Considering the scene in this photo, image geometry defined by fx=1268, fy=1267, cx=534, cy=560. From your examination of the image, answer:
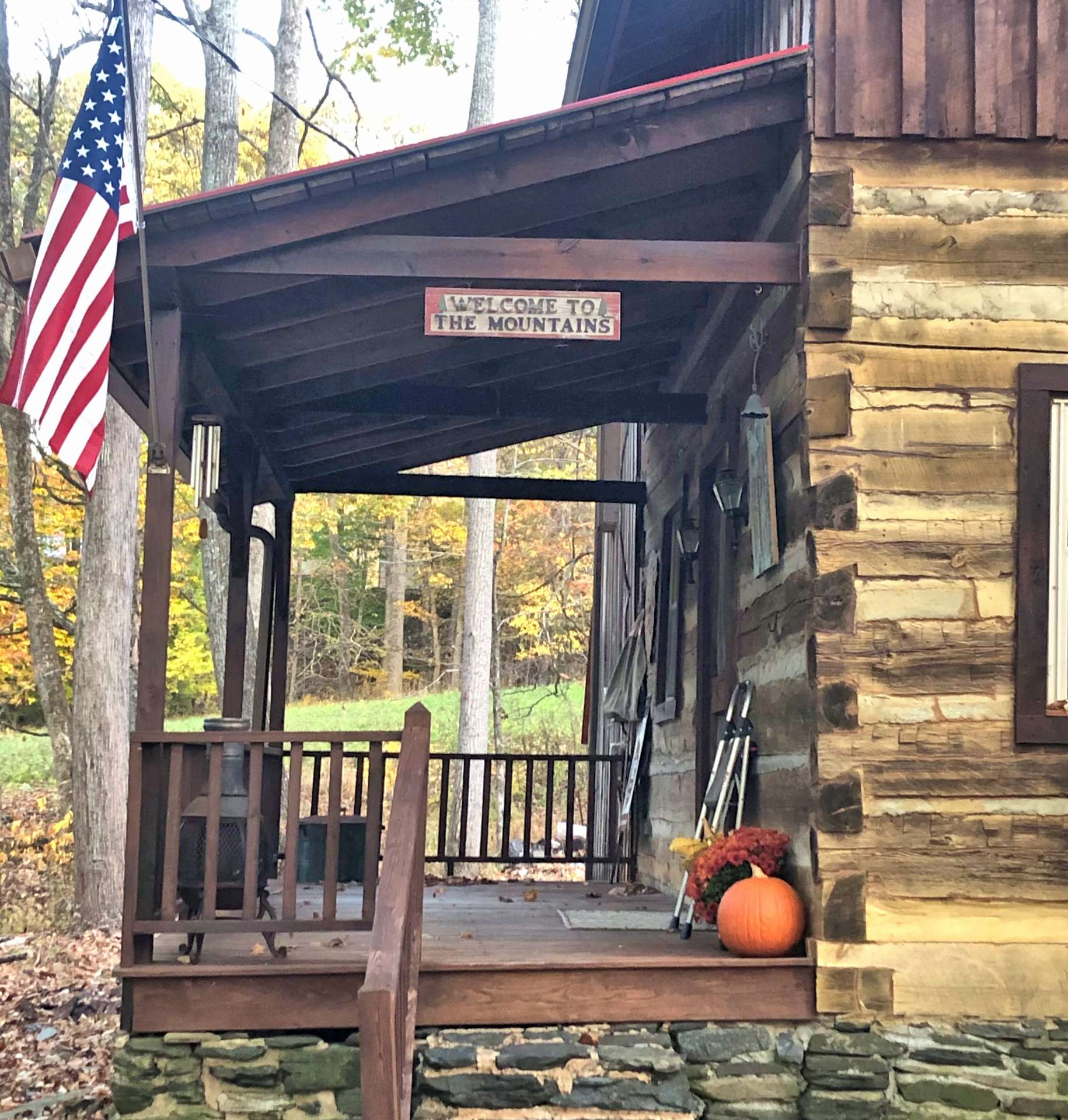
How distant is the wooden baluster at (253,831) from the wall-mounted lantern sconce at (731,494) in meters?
2.62

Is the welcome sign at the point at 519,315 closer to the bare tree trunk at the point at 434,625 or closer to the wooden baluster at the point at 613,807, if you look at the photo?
the wooden baluster at the point at 613,807

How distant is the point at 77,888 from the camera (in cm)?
1159

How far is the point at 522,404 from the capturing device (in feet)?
23.7

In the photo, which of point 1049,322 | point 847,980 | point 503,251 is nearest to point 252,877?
point 847,980

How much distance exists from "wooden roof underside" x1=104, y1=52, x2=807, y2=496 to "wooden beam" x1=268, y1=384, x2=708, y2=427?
23 millimetres

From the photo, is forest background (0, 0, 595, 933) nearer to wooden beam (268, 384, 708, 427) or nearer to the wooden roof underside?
wooden beam (268, 384, 708, 427)

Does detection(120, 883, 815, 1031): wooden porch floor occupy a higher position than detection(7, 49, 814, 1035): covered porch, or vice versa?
detection(7, 49, 814, 1035): covered porch

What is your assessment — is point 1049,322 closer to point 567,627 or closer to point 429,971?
point 429,971

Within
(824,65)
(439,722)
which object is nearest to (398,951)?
(824,65)

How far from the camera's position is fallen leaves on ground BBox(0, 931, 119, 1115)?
21.6ft

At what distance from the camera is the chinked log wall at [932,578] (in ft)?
15.8

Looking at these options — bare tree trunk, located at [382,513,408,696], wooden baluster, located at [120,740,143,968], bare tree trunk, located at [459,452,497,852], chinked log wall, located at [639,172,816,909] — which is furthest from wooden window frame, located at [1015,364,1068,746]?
bare tree trunk, located at [382,513,408,696]

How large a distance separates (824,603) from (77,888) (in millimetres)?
8950

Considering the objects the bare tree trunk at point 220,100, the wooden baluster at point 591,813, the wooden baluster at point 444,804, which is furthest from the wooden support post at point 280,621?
the bare tree trunk at point 220,100
